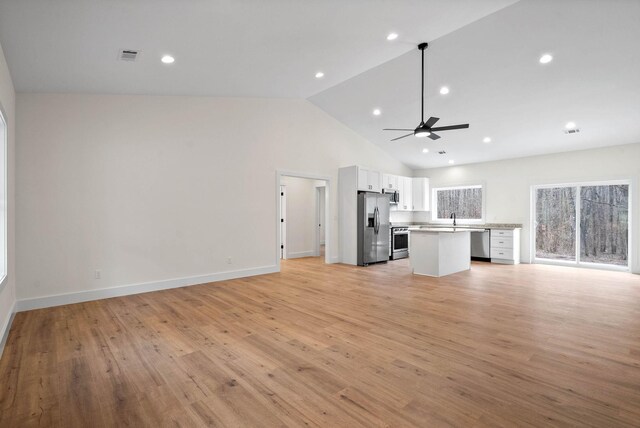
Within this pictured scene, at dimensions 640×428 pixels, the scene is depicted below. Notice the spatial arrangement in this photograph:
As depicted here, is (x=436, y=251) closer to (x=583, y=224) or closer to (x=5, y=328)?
(x=583, y=224)

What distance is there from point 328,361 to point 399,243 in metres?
6.18

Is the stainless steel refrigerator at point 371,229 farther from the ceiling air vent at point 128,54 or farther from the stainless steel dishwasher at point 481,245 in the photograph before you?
the ceiling air vent at point 128,54

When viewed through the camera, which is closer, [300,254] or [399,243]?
[399,243]

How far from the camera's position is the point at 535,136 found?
259 inches

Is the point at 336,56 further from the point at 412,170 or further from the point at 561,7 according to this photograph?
the point at 412,170

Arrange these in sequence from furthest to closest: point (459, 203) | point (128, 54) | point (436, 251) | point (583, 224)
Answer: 1. point (459, 203)
2. point (583, 224)
3. point (436, 251)
4. point (128, 54)

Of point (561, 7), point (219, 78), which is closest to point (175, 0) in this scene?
point (219, 78)

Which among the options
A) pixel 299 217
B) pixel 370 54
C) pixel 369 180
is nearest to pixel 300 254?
pixel 299 217

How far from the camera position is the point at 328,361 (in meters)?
2.57

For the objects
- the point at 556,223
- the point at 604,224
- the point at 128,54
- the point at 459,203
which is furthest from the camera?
the point at 459,203

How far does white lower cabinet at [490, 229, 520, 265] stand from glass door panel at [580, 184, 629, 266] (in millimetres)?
1210

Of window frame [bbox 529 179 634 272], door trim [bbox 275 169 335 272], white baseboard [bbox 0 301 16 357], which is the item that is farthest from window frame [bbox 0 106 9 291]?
window frame [bbox 529 179 634 272]

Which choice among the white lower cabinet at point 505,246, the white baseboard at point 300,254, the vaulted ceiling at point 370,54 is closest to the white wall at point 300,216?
the white baseboard at point 300,254

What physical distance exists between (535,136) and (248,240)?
19.9ft
